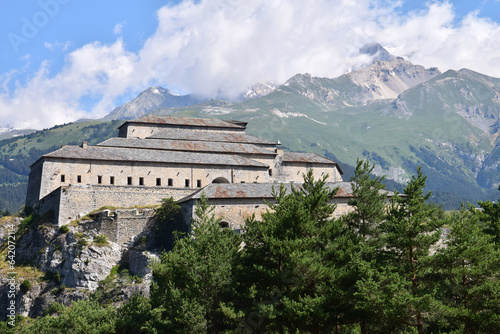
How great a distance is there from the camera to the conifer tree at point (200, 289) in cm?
3444

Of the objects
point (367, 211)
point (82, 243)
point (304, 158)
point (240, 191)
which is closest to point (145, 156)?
point (82, 243)

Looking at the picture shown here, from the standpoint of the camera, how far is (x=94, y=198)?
63.2 m

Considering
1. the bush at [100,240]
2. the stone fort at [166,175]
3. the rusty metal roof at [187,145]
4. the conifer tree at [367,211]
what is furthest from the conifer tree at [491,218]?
the bush at [100,240]

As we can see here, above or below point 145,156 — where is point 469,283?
below

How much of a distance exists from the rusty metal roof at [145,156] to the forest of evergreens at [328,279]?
3058 cm

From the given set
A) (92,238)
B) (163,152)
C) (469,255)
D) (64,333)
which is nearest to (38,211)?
(92,238)

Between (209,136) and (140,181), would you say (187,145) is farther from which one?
(140,181)

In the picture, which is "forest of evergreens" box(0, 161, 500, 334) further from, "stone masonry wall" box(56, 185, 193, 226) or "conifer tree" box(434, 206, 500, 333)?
"stone masonry wall" box(56, 185, 193, 226)

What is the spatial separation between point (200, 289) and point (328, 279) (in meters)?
9.15

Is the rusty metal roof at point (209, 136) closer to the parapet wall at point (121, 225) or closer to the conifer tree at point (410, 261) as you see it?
the parapet wall at point (121, 225)

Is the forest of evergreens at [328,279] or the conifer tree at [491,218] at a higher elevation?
the conifer tree at [491,218]

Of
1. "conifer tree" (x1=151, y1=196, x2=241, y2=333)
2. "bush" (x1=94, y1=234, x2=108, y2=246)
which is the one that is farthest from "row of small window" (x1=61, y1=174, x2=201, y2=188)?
"conifer tree" (x1=151, y1=196, x2=241, y2=333)

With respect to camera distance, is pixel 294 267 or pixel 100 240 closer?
pixel 294 267

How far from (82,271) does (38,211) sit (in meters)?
13.4
